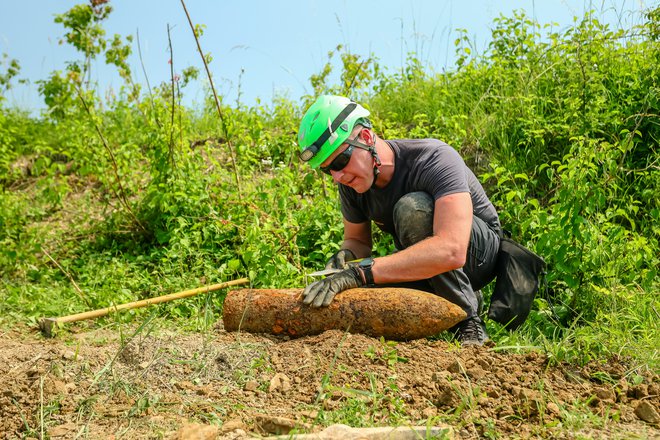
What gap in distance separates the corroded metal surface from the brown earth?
0.08 meters

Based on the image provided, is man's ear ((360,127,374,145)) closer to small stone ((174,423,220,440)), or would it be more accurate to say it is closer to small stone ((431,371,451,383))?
small stone ((431,371,451,383))

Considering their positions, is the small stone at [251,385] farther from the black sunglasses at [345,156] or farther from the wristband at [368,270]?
the black sunglasses at [345,156]

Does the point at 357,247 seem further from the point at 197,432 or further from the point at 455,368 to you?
the point at 197,432

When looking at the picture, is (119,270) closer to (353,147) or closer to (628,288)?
(353,147)

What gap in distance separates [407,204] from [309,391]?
46.3 inches

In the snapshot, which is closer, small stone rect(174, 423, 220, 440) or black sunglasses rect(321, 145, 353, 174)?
small stone rect(174, 423, 220, 440)

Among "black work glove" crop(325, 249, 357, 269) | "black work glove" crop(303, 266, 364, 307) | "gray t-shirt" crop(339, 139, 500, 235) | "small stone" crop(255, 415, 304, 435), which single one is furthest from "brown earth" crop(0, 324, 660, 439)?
"gray t-shirt" crop(339, 139, 500, 235)

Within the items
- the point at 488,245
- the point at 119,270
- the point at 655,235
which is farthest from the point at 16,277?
the point at 655,235

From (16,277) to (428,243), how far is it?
422 centimetres

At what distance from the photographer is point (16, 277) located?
19.9 feet

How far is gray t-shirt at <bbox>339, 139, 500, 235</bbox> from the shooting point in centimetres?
356

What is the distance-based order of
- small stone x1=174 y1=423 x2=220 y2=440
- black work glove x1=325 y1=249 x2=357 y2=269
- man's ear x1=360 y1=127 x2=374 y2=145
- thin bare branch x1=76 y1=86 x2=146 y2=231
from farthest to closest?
thin bare branch x1=76 y1=86 x2=146 y2=231 → black work glove x1=325 y1=249 x2=357 y2=269 → man's ear x1=360 y1=127 x2=374 y2=145 → small stone x1=174 y1=423 x2=220 y2=440

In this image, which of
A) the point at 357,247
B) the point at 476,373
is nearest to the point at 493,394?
the point at 476,373

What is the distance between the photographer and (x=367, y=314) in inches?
133
